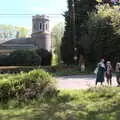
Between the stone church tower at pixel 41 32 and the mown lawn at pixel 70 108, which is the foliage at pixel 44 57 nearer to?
the stone church tower at pixel 41 32

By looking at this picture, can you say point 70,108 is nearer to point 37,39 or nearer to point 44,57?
point 44,57

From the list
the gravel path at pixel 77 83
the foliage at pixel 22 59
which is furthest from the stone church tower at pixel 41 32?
the gravel path at pixel 77 83

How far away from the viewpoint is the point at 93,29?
5159 cm


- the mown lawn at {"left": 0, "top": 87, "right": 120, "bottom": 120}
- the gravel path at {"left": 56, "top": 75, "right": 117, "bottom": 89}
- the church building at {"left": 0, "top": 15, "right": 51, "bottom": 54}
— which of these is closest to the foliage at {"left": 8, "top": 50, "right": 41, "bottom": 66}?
the gravel path at {"left": 56, "top": 75, "right": 117, "bottom": 89}

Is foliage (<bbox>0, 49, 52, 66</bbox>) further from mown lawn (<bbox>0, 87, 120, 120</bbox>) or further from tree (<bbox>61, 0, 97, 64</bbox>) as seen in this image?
mown lawn (<bbox>0, 87, 120, 120</bbox>)

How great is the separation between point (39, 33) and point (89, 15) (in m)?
47.6

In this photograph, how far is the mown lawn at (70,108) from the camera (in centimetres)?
1232

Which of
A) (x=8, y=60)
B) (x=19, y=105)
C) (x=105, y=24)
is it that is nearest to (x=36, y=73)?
(x=19, y=105)

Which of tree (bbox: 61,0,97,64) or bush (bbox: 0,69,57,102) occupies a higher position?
tree (bbox: 61,0,97,64)

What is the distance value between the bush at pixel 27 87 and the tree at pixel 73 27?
39195 millimetres

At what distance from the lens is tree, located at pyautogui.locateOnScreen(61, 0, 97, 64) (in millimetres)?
57062

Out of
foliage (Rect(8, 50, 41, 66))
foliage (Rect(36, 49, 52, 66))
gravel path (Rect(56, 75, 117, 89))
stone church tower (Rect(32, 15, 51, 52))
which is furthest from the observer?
stone church tower (Rect(32, 15, 51, 52))

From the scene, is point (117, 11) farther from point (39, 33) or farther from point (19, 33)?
point (19, 33)

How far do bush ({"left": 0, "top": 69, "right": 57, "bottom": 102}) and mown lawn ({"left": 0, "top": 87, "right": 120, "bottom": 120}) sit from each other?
16.6 inches
